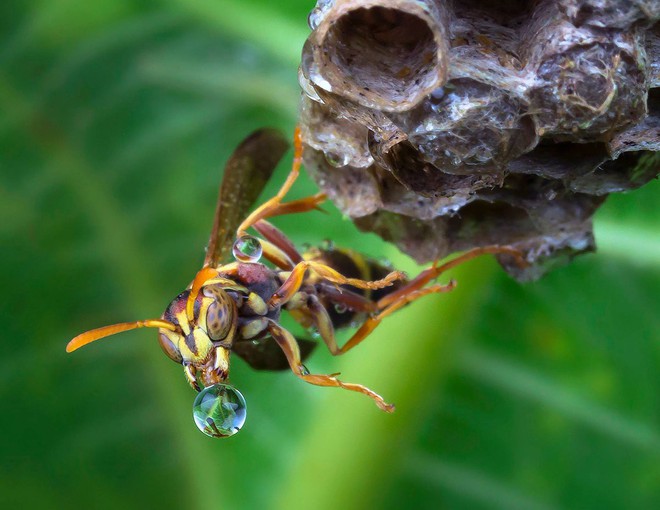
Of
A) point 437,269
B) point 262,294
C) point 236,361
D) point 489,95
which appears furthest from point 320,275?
point 236,361

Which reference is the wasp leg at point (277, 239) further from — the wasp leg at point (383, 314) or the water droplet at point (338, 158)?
the water droplet at point (338, 158)

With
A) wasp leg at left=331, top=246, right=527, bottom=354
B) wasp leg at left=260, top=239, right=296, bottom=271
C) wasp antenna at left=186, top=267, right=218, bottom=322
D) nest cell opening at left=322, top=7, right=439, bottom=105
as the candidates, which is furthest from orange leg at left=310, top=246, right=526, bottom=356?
nest cell opening at left=322, top=7, right=439, bottom=105

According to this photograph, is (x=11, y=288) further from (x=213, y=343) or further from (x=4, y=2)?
(x=213, y=343)

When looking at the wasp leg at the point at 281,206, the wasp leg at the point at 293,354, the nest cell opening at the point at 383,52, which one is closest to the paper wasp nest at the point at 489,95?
the nest cell opening at the point at 383,52

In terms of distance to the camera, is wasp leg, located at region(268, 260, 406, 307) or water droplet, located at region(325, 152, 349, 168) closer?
water droplet, located at region(325, 152, 349, 168)

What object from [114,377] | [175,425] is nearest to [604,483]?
[175,425]

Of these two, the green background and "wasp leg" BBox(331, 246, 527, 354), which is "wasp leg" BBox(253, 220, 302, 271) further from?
the green background

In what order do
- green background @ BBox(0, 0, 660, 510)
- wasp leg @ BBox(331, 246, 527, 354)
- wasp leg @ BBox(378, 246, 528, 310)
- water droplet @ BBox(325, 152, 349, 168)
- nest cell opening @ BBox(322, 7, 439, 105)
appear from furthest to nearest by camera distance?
1. green background @ BBox(0, 0, 660, 510)
2. wasp leg @ BBox(331, 246, 527, 354)
3. wasp leg @ BBox(378, 246, 528, 310)
4. water droplet @ BBox(325, 152, 349, 168)
5. nest cell opening @ BBox(322, 7, 439, 105)
